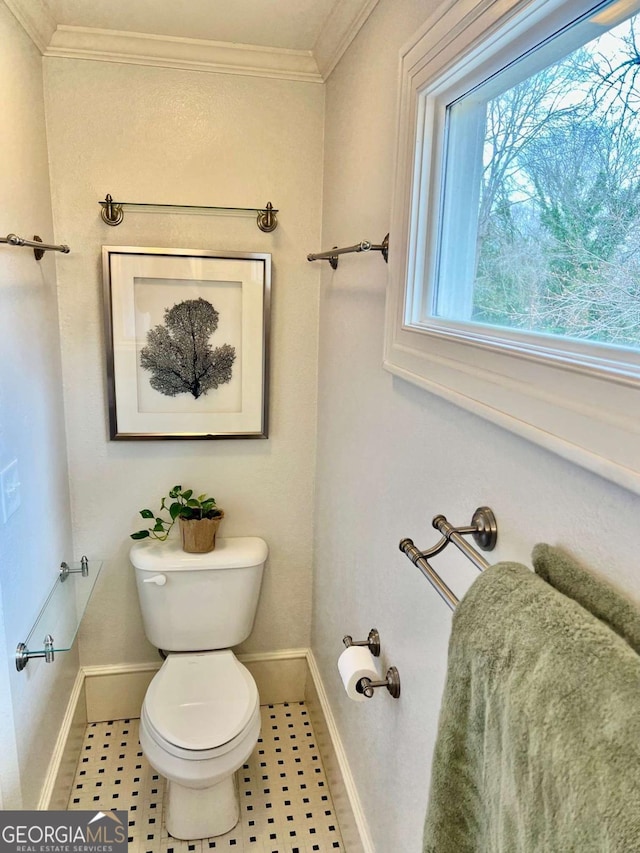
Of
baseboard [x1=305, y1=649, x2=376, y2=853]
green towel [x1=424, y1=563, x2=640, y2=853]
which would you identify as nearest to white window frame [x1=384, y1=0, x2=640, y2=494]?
green towel [x1=424, y1=563, x2=640, y2=853]

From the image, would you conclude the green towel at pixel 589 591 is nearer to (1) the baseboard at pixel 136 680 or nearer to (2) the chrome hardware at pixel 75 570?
(2) the chrome hardware at pixel 75 570

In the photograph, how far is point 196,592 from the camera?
81.4 inches

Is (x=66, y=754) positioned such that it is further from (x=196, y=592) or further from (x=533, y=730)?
(x=533, y=730)

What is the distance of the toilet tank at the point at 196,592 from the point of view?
2045 mm

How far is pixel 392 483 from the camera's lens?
140 cm

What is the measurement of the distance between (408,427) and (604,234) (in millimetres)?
608

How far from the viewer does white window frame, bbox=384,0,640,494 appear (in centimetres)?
66

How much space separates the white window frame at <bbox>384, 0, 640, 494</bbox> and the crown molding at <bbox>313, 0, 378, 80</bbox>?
39 cm

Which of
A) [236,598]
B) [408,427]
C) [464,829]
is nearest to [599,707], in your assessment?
[464,829]

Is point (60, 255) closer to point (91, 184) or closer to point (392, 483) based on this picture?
point (91, 184)

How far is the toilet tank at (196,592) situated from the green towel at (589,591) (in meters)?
1.49

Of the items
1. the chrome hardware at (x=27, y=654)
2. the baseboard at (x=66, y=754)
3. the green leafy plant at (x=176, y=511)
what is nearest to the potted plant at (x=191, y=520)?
the green leafy plant at (x=176, y=511)

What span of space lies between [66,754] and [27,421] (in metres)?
1.10

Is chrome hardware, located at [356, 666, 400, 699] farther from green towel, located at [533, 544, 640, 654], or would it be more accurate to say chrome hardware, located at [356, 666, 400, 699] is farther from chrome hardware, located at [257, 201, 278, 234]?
chrome hardware, located at [257, 201, 278, 234]
